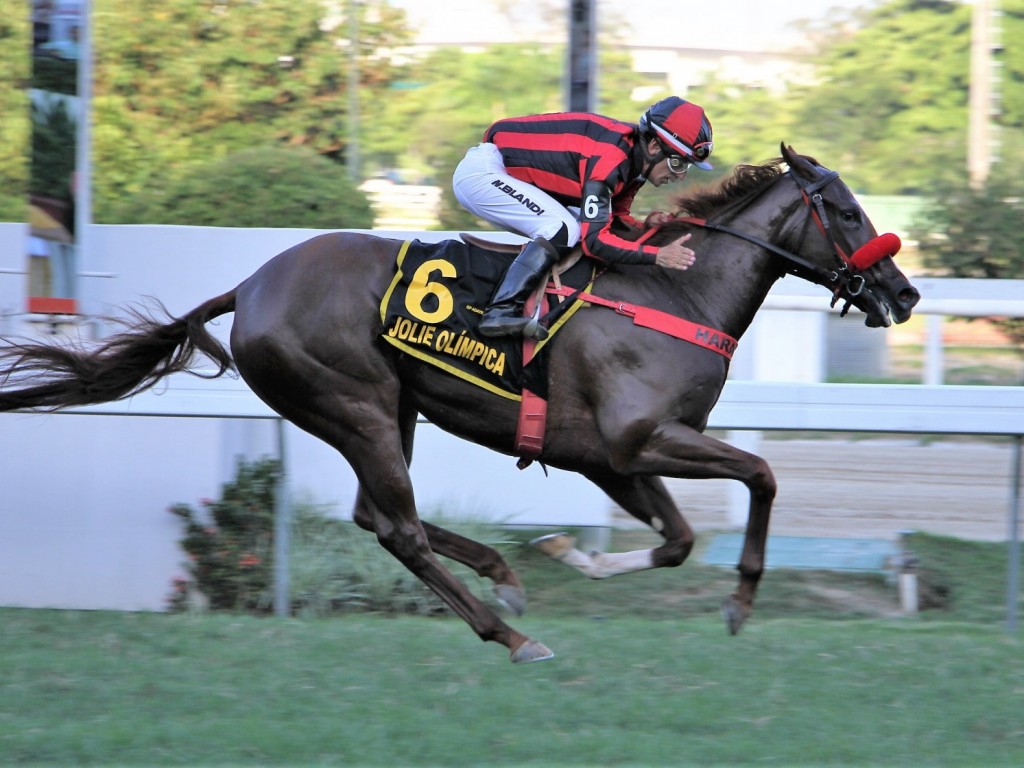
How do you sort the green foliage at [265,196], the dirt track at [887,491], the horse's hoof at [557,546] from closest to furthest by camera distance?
the horse's hoof at [557,546], the dirt track at [887,491], the green foliage at [265,196]

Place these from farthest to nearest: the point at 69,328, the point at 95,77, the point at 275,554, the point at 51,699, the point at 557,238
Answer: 1. the point at 95,77
2. the point at 69,328
3. the point at 275,554
4. the point at 557,238
5. the point at 51,699

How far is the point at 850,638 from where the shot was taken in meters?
5.01

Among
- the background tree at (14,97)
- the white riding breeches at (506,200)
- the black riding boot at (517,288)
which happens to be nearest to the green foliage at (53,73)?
the background tree at (14,97)

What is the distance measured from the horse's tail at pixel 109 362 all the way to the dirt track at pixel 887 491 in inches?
99.0

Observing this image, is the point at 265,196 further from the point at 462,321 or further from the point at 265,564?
the point at 462,321

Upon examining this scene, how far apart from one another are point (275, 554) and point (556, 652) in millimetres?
1358

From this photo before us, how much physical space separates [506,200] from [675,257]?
628mm

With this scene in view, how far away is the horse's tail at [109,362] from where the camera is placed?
4.94 metres

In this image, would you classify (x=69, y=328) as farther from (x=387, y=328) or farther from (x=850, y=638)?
(x=850, y=638)

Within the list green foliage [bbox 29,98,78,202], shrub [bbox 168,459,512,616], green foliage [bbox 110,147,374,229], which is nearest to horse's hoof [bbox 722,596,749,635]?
shrub [bbox 168,459,512,616]

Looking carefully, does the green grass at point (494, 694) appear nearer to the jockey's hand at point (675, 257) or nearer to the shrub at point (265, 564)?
the shrub at point (265, 564)

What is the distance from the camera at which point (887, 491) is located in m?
5.72

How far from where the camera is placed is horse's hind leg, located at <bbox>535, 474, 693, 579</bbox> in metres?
4.59

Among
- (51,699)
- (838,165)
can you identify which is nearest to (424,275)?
(51,699)
